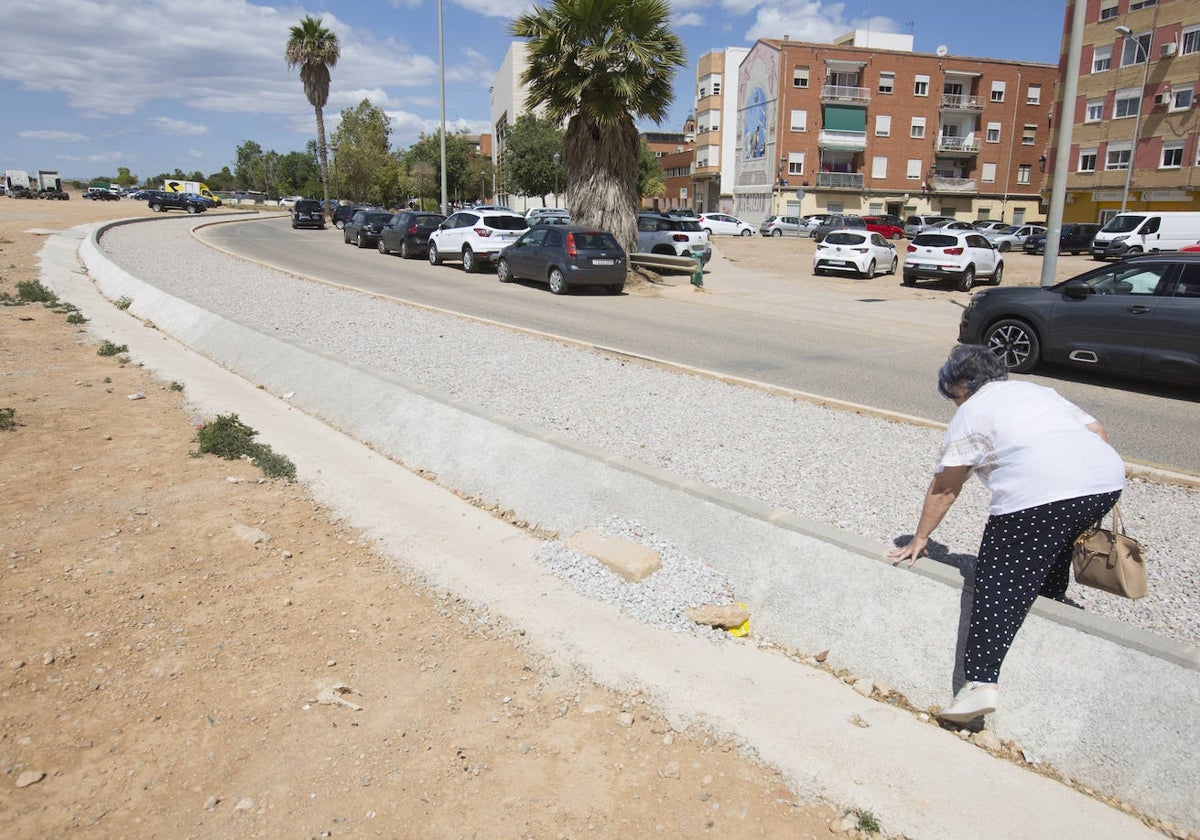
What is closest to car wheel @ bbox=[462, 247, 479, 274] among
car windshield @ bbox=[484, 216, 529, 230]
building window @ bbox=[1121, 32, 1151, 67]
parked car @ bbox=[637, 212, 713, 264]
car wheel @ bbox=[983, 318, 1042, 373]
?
car windshield @ bbox=[484, 216, 529, 230]

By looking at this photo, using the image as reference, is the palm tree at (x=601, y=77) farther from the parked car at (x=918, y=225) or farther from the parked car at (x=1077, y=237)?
the parked car at (x=918, y=225)

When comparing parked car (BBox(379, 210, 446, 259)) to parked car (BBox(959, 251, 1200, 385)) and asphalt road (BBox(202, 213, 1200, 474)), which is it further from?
parked car (BBox(959, 251, 1200, 385))

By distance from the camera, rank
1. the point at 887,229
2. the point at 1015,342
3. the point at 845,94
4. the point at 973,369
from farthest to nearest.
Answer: the point at 845,94
the point at 887,229
the point at 1015,342
the point at 973,369

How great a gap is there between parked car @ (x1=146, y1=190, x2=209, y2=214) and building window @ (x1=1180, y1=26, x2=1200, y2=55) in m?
63.5

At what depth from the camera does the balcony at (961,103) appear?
6681cm

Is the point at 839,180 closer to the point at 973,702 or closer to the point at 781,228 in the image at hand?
the point at 781,228

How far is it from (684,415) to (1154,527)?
382cm

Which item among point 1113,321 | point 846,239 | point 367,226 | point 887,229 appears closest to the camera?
point 1113,321

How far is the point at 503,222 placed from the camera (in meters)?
24.8

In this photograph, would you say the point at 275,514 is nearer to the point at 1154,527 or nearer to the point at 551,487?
the point at 551,487

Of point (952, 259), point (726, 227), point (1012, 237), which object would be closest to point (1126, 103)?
point (1012, 237)

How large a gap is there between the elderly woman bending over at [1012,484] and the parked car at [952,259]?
23.6 meters

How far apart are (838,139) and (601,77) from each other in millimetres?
50182

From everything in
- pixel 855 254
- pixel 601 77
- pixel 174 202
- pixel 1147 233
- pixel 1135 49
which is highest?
pixel 1135 49
